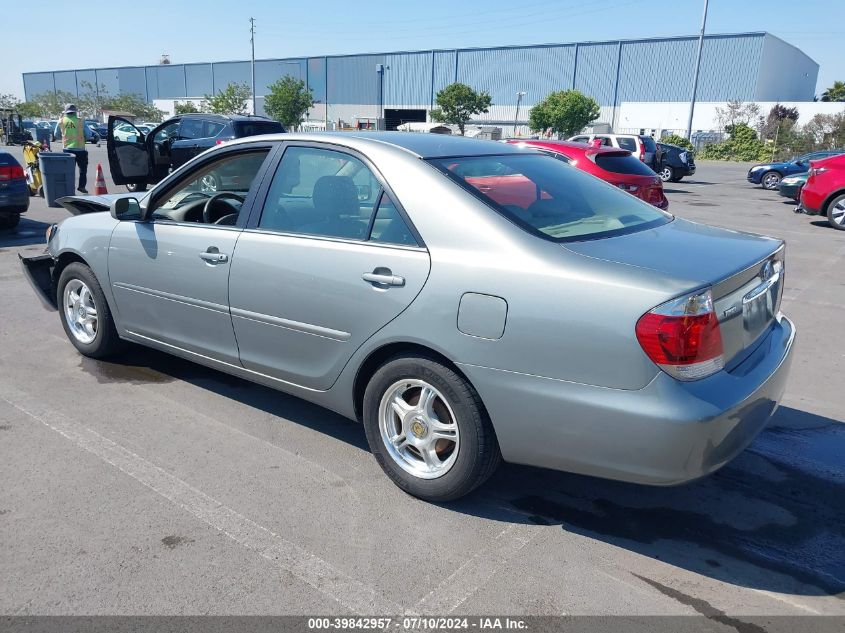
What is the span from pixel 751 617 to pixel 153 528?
2.49 meters

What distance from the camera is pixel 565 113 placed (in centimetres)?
5316

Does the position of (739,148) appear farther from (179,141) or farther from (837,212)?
(179,141)

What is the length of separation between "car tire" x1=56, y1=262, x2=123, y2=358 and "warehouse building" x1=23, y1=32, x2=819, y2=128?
70.3 metres

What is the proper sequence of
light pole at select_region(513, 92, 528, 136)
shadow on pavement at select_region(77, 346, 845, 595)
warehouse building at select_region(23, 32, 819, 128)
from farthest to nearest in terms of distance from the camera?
light pole at select_region(513, 92, 528, 136) → warehouse building at select_region(23, 32, 819, 128) → shadow on pavement at select_region(77, 346, 845, 595)

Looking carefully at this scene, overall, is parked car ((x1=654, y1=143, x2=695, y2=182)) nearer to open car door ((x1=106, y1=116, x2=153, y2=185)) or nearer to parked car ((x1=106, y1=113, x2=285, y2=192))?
parked car ((x1=106, y1=113, x2=285, y2=192))

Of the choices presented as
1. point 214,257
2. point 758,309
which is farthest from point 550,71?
point 758,309

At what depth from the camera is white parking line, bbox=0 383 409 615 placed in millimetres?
2697

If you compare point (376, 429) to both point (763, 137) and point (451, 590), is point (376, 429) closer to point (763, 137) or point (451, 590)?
point (451, 590)

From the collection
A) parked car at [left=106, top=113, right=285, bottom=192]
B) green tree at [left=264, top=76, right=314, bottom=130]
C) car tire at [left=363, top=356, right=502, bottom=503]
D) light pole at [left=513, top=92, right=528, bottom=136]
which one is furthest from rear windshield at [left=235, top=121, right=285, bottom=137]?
light pole at [left=513, top=92, right=528, bottom=136]

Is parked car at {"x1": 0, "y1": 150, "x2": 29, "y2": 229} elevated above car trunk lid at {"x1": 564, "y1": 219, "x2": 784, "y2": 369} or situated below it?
below

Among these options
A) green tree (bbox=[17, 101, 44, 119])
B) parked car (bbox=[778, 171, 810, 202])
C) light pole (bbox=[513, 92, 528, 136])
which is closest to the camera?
parked car (bbox=[778, 171, 810, 202])

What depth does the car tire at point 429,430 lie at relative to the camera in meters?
3.10

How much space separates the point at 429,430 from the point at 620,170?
9.56 metres

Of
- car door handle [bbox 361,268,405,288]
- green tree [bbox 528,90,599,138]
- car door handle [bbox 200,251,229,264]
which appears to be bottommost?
car door handle [bbox 200,251,229,264]
